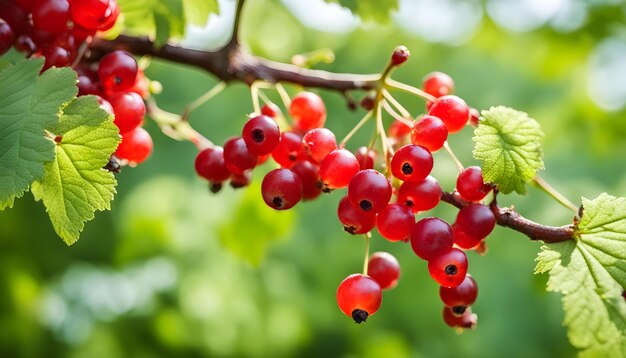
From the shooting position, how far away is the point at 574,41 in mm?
3152

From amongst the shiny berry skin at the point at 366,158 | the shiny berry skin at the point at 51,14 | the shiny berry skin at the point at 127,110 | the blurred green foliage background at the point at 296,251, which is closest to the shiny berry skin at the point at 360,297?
the shiny berry skin at the point at 366,158

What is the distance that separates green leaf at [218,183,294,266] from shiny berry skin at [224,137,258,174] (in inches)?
36.2

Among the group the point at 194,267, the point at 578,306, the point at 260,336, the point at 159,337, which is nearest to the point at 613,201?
the point at 578,306

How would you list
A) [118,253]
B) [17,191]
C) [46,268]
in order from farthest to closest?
[46,268] → [118,253] → [17,191]

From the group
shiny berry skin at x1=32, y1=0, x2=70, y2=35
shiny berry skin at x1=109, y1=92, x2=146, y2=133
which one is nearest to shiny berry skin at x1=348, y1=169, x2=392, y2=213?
shiny berry skin at x1=109, y1=92, x2=146, y2=133

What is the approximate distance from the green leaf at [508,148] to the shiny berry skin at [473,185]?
0.06 feet

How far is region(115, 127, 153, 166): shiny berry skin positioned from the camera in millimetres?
1118

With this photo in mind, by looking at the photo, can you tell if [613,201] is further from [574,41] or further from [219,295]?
[219,295]

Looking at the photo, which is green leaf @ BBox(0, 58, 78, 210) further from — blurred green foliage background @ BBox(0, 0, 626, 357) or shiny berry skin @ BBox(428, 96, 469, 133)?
blurred green foliage background @ BBox(0, 0, 626, 357)

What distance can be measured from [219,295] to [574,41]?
2295 millimetres

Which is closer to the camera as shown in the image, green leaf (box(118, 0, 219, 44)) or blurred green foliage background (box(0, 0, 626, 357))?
green leaf (box(118, 0, 219, 44))

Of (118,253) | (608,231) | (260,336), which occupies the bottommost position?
(260,336)

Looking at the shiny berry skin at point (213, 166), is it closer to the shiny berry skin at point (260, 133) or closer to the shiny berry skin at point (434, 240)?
the shiny berry skin at point (260, 133)

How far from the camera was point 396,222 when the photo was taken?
3.05 ft
